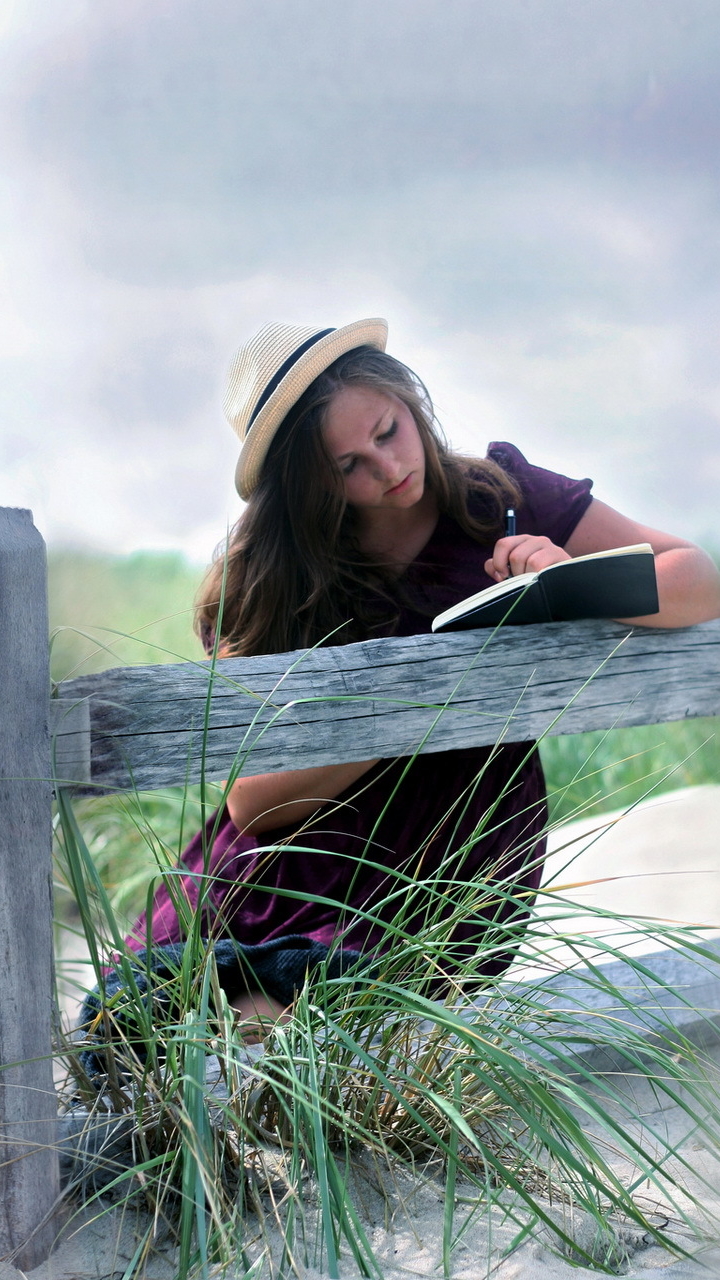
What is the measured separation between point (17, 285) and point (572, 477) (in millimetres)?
986

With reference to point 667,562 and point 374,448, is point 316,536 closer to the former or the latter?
point 374,448

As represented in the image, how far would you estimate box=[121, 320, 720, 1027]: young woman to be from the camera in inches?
58.5

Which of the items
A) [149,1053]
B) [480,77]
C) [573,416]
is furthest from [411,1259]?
[480,77]

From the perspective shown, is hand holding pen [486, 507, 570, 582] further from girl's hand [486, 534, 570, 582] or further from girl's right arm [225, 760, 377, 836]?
girl's right arm [225, 760, 377, 836]

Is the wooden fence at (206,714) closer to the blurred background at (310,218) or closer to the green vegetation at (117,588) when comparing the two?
the blurred background at (310,218)

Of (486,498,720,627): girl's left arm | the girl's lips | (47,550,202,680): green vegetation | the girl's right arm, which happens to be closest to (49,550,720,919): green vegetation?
(47,550,202,680): green vegetation

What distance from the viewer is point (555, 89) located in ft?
5.16

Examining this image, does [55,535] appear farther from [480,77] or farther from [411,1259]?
[411,1259]

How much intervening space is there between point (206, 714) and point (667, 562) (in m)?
0.91

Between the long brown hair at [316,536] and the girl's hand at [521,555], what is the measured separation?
0.21 ft

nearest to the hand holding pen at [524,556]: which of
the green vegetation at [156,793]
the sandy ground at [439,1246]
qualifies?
the green vegetation at [156,793]

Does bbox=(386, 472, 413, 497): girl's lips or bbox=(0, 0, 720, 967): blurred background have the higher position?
bbox=(0, 0, 720, 967): blurred background

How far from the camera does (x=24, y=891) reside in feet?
3.76

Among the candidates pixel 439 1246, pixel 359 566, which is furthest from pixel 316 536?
pixel 439 1246
